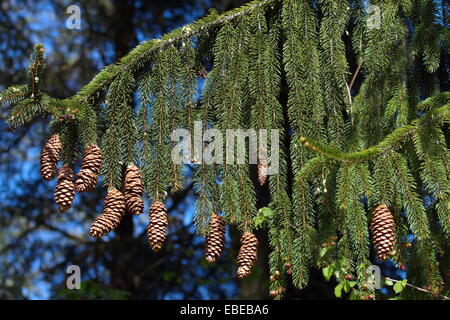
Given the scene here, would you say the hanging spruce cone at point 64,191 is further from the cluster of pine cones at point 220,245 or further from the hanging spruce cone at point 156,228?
the cluster of pine cones at point 220,245

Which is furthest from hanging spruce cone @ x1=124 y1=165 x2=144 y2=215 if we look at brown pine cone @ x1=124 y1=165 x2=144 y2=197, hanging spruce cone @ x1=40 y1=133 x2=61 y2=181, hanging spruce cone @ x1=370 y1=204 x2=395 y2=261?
hanging spruce cone @ x1=370 y1=204 x2=395 y2=261

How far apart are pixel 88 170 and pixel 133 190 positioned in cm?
20

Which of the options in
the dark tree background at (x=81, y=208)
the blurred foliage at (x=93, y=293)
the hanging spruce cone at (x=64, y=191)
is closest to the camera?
the hanging spruce cone at (x=64, y=191)

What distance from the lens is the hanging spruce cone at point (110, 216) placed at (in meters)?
2.28

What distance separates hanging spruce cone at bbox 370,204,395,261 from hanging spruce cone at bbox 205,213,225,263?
60 centimetres

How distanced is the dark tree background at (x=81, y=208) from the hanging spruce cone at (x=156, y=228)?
13.7 feet

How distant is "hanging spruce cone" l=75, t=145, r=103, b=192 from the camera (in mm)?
2314

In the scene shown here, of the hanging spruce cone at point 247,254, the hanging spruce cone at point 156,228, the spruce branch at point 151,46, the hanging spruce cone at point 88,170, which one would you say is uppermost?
the spruce branch at point 151,46

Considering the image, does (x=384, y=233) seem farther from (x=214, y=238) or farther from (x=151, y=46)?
(x=151, y=46)

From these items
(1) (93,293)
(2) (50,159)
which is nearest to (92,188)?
(2) (50,159)

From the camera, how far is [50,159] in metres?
2.32

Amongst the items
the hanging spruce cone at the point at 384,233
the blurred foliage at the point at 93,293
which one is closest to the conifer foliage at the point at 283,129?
the hanging spruce cone at the point at 384,233

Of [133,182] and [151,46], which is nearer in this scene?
[133,182]

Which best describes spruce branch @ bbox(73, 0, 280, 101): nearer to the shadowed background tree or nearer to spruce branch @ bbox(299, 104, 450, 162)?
spruce branch @ bbox(299, 104, 450, 162)
